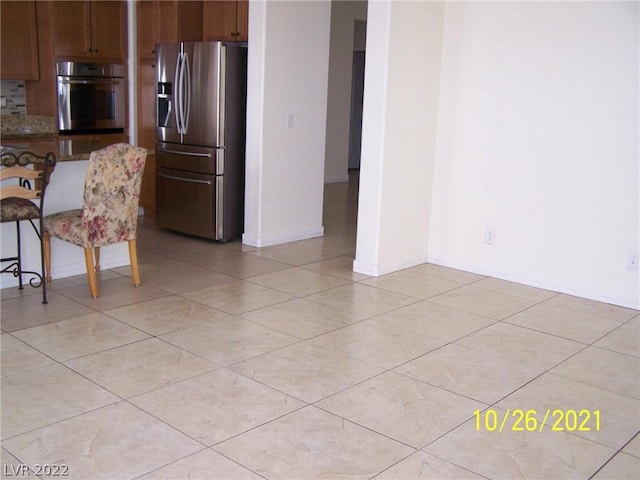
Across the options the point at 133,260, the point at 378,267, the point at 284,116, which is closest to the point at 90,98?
the point at 284,116

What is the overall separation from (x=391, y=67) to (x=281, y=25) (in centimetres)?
122

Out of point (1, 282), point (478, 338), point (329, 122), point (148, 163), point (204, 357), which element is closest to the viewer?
point (204, 357)

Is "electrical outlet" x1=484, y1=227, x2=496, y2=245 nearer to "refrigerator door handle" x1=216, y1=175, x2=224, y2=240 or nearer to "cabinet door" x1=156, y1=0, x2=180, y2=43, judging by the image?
"refrigerator door handle" x1=216, y1=175, x2=224, y2=240

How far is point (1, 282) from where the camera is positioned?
4.32m

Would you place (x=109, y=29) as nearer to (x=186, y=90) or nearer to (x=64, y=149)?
(x=186, y=90)

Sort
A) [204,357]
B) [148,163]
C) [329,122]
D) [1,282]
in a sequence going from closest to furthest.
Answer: [204,357] < [1,282] < [148,163] < [329,122]

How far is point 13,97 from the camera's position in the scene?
20.8 feet

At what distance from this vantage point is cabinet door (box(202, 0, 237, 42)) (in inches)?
231

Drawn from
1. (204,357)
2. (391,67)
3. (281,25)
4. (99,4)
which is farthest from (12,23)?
(204,357)

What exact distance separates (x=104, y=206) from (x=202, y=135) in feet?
5.52

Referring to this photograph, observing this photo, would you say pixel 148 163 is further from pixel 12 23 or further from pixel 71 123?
pixel 12 23

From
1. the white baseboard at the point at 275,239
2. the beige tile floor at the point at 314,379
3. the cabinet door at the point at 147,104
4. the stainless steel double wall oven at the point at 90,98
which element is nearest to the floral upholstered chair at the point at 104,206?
the beige tile floor at the point at 314,379

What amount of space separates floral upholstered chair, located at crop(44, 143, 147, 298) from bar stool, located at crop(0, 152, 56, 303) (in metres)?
0.17

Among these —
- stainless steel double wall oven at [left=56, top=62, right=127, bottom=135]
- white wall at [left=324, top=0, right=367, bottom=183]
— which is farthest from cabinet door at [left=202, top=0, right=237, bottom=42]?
white wall at [left=324, top=0, right=367, bottom=183]
